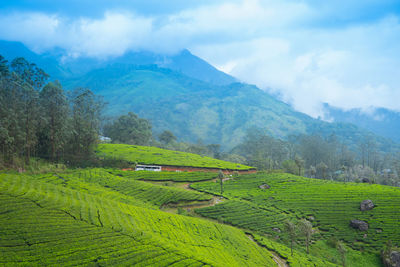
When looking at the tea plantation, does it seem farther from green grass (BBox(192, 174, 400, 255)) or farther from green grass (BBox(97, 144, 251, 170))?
green grass (BBox(97, 144, 251, 170))

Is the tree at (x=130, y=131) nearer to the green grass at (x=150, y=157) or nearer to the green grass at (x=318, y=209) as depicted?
the green grass at (x=150, y=157)

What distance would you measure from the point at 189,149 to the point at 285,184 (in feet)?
236

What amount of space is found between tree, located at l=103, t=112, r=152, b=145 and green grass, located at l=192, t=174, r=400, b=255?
60.5 metres

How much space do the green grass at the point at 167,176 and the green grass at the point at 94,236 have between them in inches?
1296

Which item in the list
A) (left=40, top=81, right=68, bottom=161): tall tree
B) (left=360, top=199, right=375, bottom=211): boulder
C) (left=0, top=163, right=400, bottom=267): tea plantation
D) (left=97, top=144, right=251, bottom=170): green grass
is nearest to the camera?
(left=0, top=163, right=400, bottom=267): tea plantation

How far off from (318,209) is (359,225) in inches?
322

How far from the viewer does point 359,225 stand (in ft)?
161

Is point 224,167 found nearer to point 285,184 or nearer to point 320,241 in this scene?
point 285,184

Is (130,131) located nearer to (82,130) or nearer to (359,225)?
(82,130)

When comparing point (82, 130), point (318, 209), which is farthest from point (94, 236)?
point (82, 130)

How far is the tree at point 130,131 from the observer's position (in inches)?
4764

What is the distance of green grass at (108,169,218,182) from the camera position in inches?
2697

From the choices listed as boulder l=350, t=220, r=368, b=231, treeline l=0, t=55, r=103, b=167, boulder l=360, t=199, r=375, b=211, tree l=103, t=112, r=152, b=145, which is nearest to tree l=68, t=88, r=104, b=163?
treeline l=0, t=55, r=103, b=167

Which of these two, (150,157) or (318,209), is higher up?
(150,157)
